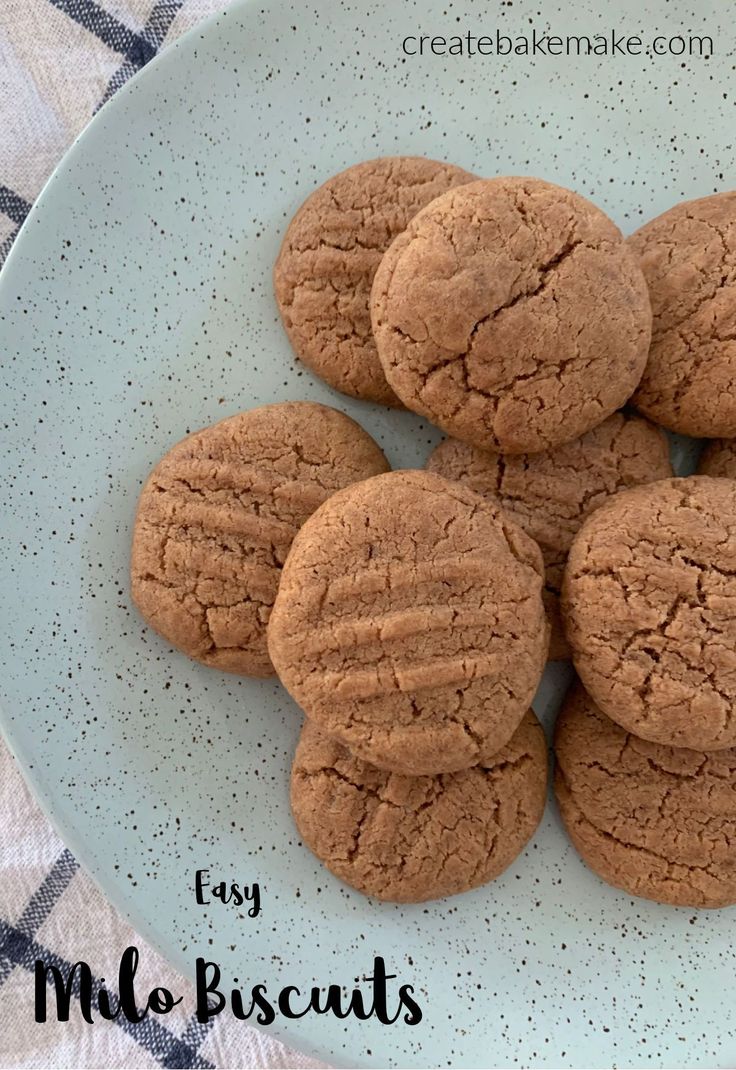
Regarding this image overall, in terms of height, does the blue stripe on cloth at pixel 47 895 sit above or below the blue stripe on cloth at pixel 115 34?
below

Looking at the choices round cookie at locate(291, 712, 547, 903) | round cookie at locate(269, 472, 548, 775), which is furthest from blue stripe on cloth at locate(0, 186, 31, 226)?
round cookie at locate(291, 712, 547, 903)

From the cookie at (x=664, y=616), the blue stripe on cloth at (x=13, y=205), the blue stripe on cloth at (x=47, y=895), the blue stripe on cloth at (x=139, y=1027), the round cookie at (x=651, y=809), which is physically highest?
the blue stripe on cloth at (x=13, y=205)

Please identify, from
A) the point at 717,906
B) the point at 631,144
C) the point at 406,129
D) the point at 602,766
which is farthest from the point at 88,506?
the point at 717,906

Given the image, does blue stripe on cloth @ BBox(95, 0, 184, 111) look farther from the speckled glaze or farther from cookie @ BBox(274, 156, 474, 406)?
cookie @ BBox(274, 156, 474, 406)

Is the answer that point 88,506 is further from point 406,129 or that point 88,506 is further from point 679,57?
point 679,57

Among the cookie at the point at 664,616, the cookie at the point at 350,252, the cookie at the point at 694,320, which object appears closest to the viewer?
the cookie at the point at 664,616

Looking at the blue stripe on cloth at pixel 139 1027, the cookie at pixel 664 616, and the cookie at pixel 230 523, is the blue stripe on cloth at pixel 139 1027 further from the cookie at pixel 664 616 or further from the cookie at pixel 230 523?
the cookie at pixel 664 616

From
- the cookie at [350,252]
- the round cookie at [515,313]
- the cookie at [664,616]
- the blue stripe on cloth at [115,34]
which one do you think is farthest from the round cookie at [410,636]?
the blue stripe on cloth at [115,34]

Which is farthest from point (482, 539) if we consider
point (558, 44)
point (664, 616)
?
point (558, 44)
